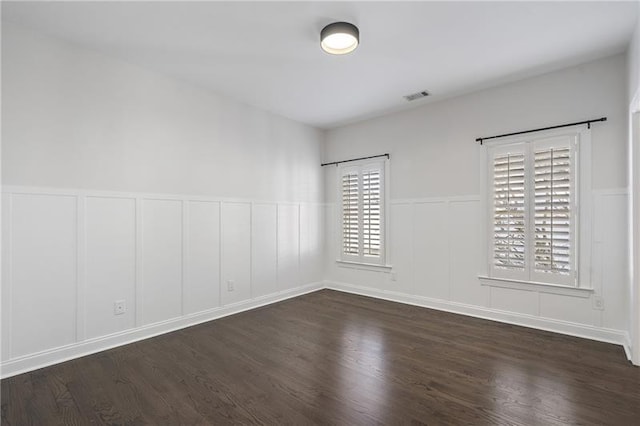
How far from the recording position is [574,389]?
2.20 metres

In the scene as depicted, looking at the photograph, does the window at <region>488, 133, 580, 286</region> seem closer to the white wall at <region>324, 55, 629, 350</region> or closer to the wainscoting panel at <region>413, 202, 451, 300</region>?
the white wall at <region>324, 55, 629, 350</region>

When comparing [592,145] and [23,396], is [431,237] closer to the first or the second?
[592,145]

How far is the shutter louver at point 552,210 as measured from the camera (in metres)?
3.18

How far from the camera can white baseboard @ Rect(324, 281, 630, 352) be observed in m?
2.98

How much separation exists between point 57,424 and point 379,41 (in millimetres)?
3577

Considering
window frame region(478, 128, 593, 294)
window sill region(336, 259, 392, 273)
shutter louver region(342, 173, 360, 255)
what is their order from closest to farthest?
window frame region(478, 128, 593, 294) < window sill region(336, 259, 392, 273) < shutter louver region(342, 173, 360, 255)

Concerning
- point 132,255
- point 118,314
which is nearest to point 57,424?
point 118,314

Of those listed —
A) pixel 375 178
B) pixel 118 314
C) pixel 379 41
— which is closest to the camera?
pixel 379 41

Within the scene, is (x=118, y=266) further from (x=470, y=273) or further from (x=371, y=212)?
(x=470, y=273)

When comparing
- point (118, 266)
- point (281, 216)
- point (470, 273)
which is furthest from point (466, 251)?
point (118, 266)

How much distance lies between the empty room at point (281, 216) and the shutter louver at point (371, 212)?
0.12 m

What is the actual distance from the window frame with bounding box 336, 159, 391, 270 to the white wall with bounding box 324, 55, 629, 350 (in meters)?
0.11

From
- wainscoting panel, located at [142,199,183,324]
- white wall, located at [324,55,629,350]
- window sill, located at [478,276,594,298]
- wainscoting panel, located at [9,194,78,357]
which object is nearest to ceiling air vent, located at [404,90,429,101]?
white wall, located at [324,55,629,350]

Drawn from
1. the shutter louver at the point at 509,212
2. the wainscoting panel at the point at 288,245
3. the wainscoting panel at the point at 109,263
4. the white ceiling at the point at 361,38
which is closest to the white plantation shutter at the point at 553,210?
the shutter louver at the point at 509,212
